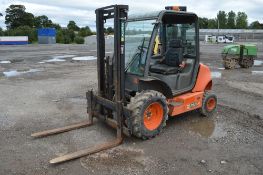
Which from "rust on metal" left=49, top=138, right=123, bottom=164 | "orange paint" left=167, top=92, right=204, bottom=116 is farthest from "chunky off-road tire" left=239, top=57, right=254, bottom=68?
"rust on metal" left=49, top=138, right=123, bottom=164

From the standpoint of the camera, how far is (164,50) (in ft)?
24.5

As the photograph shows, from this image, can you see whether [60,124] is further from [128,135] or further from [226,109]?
[226,109]

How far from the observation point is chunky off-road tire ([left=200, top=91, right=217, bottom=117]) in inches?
291

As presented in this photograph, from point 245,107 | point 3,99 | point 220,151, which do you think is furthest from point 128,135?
point 3,99

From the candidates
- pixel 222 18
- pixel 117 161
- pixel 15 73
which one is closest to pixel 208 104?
pixel 117 161

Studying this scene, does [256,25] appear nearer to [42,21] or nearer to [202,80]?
[42,21]

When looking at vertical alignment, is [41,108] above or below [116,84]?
below

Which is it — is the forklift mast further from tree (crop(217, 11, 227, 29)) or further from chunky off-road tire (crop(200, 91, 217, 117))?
tree (crop(217, 11, 227, 29))

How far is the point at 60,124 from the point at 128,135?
1942 mm

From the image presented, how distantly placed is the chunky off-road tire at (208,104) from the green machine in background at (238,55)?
8.98m

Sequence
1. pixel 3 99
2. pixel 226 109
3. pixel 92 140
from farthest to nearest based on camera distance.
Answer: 1. pixel 3 99
2. pixel 226 109
3. pixel 92 140

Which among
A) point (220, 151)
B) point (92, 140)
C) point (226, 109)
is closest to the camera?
point (220, 151)

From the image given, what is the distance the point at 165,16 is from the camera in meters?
6.40

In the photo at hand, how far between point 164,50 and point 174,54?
1.94ft
